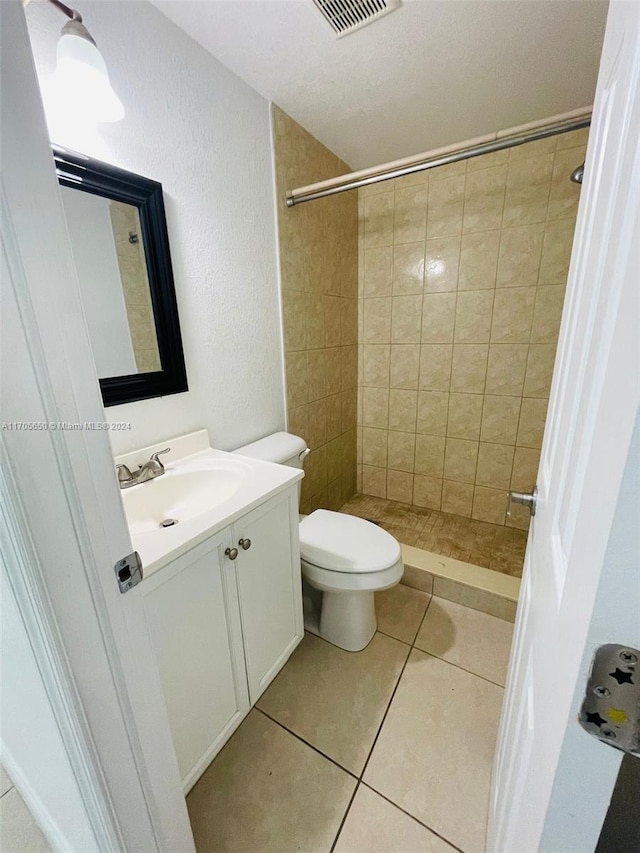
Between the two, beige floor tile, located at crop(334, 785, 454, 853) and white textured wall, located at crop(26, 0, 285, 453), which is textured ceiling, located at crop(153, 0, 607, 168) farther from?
beige floor tile, located at crop(334, 785, 454, 853)

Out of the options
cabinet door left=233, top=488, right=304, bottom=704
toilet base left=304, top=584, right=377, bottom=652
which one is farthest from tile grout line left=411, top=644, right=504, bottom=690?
cabinet door left=233, top=488, right=304, bottom=704

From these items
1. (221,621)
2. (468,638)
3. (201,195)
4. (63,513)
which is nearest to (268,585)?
(221,621)

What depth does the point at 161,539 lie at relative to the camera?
0.80 meters

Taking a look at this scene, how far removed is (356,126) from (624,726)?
210 centimetres

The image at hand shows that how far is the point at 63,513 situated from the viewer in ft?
1.49

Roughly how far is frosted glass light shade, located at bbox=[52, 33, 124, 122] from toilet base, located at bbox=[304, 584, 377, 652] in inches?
65.3

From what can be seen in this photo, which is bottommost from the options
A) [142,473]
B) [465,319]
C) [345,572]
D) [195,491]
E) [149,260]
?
[345,572]

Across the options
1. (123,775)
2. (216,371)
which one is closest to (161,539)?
(123,775)

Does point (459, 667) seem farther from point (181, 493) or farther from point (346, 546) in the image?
point (181, 493)

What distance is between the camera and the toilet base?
53.6 inches

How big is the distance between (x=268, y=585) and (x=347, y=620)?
46 centimetres

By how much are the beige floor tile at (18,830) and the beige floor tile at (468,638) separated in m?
1.27

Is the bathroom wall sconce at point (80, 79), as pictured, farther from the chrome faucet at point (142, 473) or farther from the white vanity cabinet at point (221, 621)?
the white vanity cabinet at point (221, 621)

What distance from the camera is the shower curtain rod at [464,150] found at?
1046 millimetres
